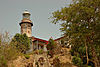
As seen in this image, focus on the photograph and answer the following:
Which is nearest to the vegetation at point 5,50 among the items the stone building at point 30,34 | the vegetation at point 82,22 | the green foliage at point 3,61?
the green foliage at point 3,61

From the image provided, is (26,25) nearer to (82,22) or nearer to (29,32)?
(29,32)

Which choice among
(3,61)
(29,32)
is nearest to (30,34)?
(29,32)

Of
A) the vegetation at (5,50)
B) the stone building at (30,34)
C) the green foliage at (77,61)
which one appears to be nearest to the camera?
the vegetation at (5,50)

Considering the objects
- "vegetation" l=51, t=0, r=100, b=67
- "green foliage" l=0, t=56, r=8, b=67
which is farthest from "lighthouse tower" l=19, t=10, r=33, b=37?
"vegetation" l=51, t=0, r=100, b=67

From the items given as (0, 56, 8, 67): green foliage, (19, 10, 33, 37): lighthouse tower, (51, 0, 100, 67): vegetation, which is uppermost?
(19, 10, 33, 37): lighthouse tower

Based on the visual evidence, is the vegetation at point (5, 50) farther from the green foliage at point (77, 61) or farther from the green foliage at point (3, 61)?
the green foliage at point (77, 61)

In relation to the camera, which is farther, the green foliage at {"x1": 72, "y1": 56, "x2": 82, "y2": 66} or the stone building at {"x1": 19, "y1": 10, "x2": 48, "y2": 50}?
the stone building at {"x1": 19, "y1": 10, "x2": 48, "y2": 50}

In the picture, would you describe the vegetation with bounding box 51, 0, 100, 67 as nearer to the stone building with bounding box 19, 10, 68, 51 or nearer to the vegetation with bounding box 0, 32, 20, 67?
the vegetation with bounding box 0, 32, 20, 67

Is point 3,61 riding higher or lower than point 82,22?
lower

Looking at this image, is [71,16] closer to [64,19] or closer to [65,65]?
[64,19]

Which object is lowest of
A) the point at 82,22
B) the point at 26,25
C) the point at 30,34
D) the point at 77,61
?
the point at 77,61

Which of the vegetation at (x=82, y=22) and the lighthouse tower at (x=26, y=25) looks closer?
the vegetation at (x=82, y=22)

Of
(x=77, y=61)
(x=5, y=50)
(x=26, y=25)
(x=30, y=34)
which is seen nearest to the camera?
(x=5, y=50)

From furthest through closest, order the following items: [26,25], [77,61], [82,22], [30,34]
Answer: [26,25]
[30,34]
[77,61]
[82,22]
